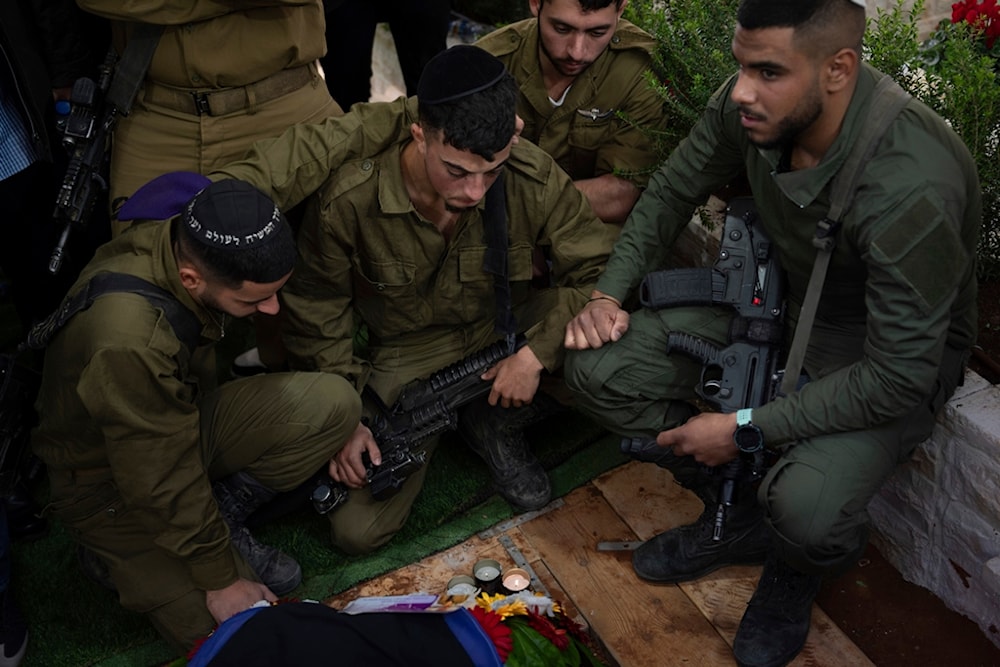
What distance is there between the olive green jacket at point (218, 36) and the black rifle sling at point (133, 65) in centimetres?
3

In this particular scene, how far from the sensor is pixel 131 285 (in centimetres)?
274

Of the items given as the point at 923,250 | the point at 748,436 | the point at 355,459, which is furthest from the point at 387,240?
the point at 923,250

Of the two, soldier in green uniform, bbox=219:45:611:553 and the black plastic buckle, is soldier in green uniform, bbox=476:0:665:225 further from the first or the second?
the black plastic buckle

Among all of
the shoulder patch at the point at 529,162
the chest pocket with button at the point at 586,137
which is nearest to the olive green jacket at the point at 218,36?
the shoulder patch at the point at 529,162

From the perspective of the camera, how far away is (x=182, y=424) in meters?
2.80

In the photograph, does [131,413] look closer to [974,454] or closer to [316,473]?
[316,473]

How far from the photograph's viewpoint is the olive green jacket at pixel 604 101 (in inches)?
152

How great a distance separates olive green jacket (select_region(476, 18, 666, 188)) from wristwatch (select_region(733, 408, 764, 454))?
1338 millimetres

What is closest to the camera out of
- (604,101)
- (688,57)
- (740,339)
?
(740,339)

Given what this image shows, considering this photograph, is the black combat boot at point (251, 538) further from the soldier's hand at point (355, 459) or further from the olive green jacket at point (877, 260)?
the olive green jacket at point (877, 260)

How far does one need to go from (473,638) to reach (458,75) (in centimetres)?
167

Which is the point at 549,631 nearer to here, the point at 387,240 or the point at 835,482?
the point at 835,482

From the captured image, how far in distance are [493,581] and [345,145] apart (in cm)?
149

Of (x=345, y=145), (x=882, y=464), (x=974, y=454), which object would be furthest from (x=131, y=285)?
(x=974, y=454)
